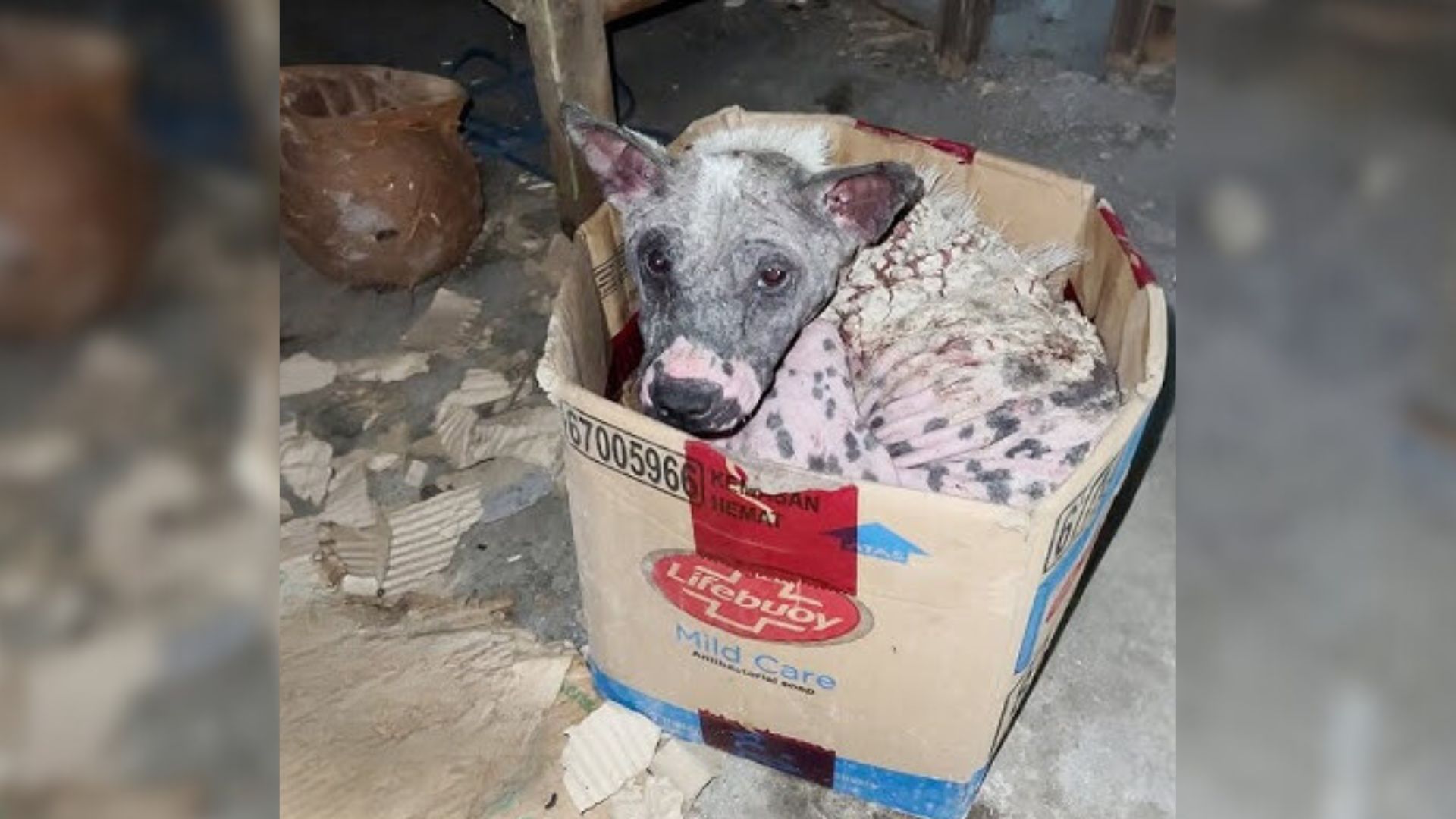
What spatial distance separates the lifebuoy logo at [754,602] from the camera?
150cm

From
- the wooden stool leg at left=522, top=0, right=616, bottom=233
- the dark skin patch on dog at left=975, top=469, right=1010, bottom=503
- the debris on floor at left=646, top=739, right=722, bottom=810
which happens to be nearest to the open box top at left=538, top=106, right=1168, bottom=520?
the dark skin patch on dog at left=975, top=469, right=1010, bottom=503

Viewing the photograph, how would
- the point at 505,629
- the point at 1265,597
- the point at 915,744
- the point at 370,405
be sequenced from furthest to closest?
1. the point at 370,405
2. the point at 505,629
3. the point at 915,744
4. the point at 1265,597

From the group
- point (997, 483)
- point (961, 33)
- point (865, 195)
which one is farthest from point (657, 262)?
point (961, 33)

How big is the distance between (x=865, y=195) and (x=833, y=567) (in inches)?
22.7

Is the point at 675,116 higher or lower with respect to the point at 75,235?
lower

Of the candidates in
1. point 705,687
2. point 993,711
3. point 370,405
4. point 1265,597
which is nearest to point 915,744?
point 993,711

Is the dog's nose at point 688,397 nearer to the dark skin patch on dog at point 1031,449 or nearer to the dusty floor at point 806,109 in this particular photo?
the dark skin patch on dog at point 1031,449

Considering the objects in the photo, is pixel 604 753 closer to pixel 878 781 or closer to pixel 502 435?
pixel 878 781

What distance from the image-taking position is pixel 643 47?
3797 millimetres

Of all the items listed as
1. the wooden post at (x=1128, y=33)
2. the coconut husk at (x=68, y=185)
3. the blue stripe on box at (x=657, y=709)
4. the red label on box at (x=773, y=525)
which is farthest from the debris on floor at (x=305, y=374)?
the wooden post at (x=1128, y=33)

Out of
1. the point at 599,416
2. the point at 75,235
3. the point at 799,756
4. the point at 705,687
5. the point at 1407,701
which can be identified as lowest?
the point at 799,756

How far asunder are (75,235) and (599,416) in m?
1.05

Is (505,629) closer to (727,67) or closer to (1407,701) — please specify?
(1407,701)

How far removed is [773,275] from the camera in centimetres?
168
